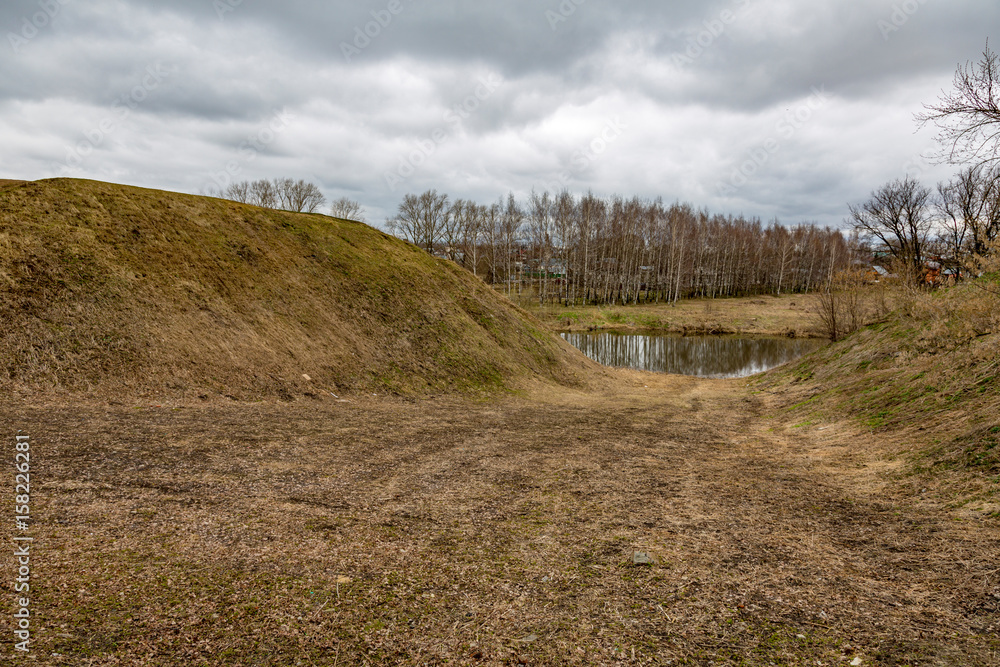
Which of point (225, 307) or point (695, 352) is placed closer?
point (225, 307)

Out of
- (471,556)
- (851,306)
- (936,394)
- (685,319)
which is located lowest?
(471,556)

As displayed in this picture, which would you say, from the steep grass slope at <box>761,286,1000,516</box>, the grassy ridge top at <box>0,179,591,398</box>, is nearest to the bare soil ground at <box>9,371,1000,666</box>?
the steep grass slope at <box>761,286,1000,516</box>

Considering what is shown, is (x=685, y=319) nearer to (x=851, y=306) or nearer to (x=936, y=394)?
(x=851, y=306)

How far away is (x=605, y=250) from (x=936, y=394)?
2683 inches

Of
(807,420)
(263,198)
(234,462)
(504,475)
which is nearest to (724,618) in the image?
(504,475)

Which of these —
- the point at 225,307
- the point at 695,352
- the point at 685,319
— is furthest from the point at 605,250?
the point at 225,307

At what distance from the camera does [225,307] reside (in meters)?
16.9

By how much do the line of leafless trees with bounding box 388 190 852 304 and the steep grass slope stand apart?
4993cm

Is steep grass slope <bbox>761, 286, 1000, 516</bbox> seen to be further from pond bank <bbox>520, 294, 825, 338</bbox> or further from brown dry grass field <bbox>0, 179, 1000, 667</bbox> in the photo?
pond bank <bbox>520, 294, 825, 338</bbox>

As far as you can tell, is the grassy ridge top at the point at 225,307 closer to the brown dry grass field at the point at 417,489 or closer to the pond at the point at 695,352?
the brown dry grass field at the point at 417,489

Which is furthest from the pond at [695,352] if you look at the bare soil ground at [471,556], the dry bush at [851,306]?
the bare soil ground at [471,556]

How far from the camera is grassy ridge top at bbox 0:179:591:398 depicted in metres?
13.0

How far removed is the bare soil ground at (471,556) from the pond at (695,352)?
2554 cm

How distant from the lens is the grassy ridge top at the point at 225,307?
13.0 metres
